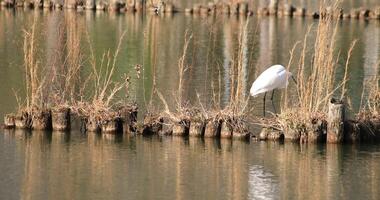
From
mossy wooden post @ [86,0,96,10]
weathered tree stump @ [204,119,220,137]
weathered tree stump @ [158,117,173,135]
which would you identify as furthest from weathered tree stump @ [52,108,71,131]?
mossy wooden post @ [86,0,96,10]

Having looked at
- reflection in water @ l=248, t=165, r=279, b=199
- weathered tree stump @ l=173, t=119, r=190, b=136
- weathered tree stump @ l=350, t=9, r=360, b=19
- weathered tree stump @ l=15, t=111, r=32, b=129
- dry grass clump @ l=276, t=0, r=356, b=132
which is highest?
weathered tree stump @ l=350, t=9, r=360, b=19

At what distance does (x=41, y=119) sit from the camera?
1584 centimetres

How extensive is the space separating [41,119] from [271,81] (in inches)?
149

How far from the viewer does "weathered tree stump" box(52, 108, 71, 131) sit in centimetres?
1584

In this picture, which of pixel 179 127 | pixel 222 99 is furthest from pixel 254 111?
pixel 179 127

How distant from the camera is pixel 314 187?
13.3 m

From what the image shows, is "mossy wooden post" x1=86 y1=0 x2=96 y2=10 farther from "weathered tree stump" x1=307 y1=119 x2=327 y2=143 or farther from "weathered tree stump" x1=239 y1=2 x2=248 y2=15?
"weathered tree stump" x1=307 y1=119 x2=327 y2=143

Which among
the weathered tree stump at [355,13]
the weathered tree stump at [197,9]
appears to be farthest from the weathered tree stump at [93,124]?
the weathered tree stump at [355,13]

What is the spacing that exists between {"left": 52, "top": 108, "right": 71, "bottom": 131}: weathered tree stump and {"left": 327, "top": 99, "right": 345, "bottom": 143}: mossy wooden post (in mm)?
3816

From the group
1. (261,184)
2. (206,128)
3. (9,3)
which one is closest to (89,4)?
(9,3)

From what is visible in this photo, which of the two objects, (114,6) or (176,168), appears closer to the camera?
(176,168)

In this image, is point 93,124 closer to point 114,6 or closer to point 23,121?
point 23,121

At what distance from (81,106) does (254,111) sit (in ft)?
11.4

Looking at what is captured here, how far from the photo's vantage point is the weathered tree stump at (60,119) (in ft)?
52.0
